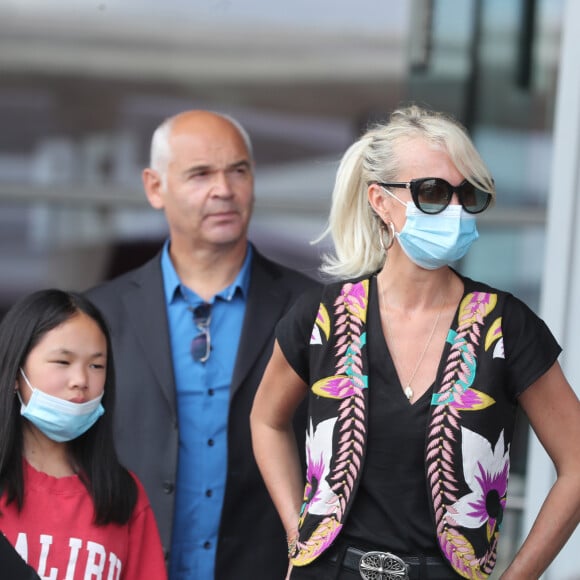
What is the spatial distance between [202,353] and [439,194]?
111cm

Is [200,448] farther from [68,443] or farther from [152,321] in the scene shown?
[68,443]

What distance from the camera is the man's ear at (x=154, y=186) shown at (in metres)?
3.63

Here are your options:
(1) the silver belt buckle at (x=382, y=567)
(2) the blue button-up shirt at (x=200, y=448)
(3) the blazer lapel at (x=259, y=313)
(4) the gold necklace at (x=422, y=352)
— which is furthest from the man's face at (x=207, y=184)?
(1) the silver belt buckle at (x=382, y=567)

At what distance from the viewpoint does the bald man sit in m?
3.20

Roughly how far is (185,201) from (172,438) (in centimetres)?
72

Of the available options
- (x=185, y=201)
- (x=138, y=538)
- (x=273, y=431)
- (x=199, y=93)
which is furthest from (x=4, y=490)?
(x=199, y=93)

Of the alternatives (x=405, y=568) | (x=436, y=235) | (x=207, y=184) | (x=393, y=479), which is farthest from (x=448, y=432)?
(x=207, y=184)

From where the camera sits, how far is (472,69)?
6105 mm

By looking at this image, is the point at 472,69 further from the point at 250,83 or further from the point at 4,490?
the point at 4,490

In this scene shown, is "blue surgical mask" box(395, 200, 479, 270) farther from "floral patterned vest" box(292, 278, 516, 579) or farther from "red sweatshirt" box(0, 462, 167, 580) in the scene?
"red sweatshirt" box(0, 462, 167, 580)

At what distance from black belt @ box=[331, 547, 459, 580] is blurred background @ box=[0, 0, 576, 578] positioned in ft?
12.7

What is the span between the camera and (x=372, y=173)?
8.33ft

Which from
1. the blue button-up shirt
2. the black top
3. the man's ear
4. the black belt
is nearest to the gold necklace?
the black top

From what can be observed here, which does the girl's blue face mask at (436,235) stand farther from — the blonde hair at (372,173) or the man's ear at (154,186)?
the man's ear at (154,186)
